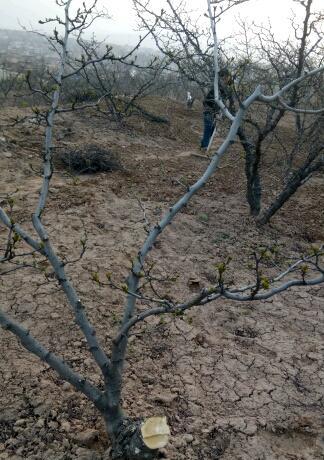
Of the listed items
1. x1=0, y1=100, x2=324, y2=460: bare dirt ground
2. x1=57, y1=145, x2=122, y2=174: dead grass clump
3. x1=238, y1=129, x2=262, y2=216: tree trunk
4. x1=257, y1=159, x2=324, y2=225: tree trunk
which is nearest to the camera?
x1=0, y1=100, x2=324, y2=460: bare dirt ground

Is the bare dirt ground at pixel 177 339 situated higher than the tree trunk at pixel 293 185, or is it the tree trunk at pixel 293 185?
the tree trunk at pixel 293 185

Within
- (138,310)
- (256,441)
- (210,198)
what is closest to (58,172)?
(210,198)

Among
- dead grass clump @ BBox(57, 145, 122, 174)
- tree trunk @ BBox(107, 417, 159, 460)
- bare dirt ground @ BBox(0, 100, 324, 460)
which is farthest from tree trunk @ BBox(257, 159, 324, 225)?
tree trunk @ BBox(107, 417, 159, 460)

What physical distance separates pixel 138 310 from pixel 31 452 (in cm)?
129

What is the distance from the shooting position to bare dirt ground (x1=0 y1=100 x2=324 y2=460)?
2164mm

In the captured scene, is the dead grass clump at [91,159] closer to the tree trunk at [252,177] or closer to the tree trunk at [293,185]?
the tree trunk at [252,177]

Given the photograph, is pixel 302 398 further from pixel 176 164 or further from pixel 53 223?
pixel 176 164

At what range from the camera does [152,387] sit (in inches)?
97.3

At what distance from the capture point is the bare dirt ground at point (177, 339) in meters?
2.16

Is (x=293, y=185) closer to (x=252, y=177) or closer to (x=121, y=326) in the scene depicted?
(x=252, y=177)

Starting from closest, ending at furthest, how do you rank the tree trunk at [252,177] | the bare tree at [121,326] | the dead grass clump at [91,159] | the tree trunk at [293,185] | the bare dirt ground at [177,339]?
1. the bare tree at [121,326]
2. the bare dirt ground at [177,339]
3. the tree trunk at [293,185]
4. the tree trunk at [252,177]
5. the dead grass clump at [91,159]

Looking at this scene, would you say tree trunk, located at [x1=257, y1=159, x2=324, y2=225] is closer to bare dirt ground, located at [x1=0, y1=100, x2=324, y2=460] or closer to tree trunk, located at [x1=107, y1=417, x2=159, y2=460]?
bare dirt ground, located at [x1=0, y1=100, x2=324, y2=460]

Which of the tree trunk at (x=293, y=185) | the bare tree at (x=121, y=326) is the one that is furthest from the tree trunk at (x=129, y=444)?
the tree trunk at (x=293, y=185)

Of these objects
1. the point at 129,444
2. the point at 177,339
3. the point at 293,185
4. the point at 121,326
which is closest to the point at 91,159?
the point at 293,185
